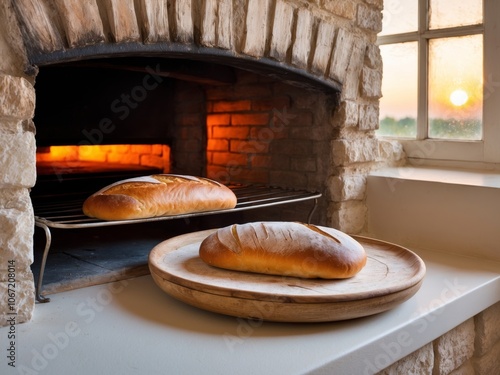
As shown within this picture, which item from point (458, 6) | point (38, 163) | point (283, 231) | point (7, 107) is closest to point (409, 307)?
point (283, 231)

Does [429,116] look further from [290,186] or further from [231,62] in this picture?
[231,62]

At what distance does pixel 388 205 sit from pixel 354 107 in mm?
439

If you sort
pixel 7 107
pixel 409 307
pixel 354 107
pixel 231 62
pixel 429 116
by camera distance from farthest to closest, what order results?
1. pixel 429 116
2. pixel 354 107
3. pixel 231 62
4. pixel 409 307
5. pixel 7 107

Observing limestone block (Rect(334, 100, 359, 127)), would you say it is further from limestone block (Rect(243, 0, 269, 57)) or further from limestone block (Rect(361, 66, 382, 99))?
limestone block (Rect(243, 0, 269, 57))

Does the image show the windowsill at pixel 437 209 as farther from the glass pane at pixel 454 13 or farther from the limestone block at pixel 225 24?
the limestone block at pixel 225 24

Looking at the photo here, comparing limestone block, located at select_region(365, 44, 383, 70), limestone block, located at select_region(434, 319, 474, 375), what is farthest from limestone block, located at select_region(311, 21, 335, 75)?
limestone block, located at select_region(434, 319, 474, 375)

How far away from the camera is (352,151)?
2.20m

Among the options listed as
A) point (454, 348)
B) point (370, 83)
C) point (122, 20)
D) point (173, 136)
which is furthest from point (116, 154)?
point (454, 348)

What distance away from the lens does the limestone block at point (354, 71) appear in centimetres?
216

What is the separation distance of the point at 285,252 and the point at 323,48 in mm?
915

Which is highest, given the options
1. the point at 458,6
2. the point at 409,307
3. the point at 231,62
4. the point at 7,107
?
the point at 458,6

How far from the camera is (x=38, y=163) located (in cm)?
247

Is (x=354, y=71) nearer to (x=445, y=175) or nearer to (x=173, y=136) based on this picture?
(x=445, y=175)

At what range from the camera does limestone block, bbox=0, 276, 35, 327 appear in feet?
4.10
